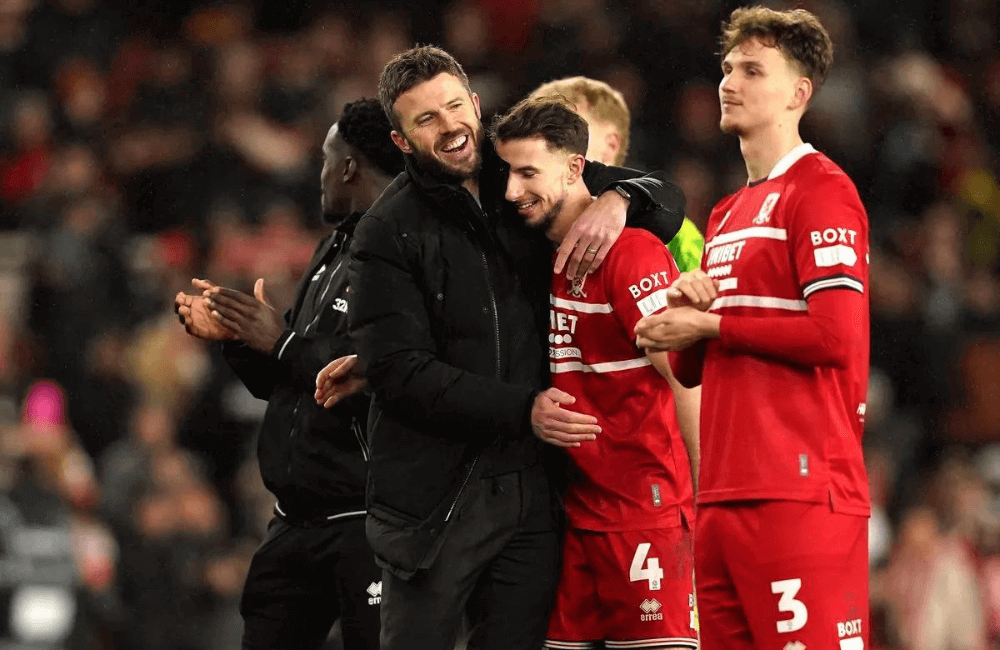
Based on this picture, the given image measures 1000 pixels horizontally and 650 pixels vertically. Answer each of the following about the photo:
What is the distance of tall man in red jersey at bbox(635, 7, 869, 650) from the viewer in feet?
10.8

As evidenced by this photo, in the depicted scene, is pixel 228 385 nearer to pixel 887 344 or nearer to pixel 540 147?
pixel 887 344

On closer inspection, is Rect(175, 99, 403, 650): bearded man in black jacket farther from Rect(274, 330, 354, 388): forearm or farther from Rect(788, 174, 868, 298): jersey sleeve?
Rect(788, 174, 868, 298): jersey sleeve

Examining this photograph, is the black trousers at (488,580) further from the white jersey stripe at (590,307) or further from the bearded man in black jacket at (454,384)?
the white jersey stripe at (590,307)

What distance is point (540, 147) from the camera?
376 cm

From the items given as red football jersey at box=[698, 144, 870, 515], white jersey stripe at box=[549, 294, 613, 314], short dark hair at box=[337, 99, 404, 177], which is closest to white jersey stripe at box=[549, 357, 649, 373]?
white jersey stripe at box=[549, 294, 613, 314]

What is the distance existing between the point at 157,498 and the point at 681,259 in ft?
14.1

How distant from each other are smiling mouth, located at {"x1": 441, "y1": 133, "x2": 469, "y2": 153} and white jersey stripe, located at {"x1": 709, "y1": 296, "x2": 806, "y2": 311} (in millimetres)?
797

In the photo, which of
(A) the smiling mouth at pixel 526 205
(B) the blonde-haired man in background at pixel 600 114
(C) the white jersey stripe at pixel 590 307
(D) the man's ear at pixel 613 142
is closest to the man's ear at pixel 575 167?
(A) the smiling mouth at pixel 526 205

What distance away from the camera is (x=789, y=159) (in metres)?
3.51

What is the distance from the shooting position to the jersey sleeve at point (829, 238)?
3273 mm

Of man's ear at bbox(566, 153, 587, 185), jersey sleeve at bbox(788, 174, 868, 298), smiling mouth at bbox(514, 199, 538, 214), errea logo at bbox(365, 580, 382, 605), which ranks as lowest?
errea logo at bbox(365, 580, 382, 605)

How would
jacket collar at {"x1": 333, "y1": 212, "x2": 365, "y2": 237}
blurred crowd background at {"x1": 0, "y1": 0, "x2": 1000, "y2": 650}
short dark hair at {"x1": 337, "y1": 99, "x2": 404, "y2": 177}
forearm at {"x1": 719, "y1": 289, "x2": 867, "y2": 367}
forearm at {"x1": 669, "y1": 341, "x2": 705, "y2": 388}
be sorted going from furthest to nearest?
blurred crowd background at {"x1": 0, "y1": 0, "x2": 1000, "y2": 650}
short dark hair at {"x1": 337, "y1": 99, "x2": 404, "y2": 177}
jacket collar at {"x1": 333, "y1": 212, "x2": 365, "y2": 237}
forearm at {"x1": 669, "y1": 341, "x2": 705, "y2": 388}
forearm at {"x1": 719, "y1": 289, "x2": 867, "y2": 367}

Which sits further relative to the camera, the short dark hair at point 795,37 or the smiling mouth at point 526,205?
the smiling mouth at point 526,205

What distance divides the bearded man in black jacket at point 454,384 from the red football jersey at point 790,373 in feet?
1.19
